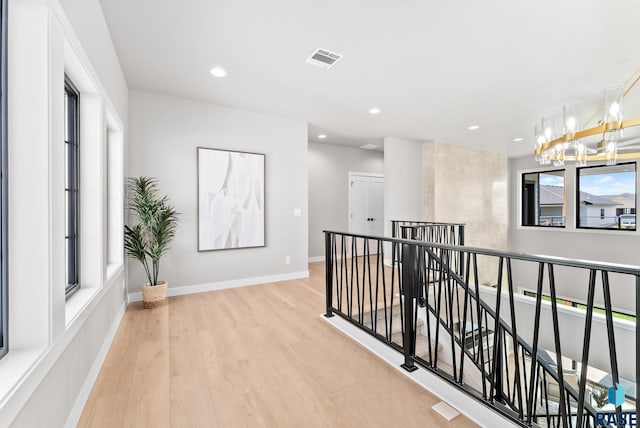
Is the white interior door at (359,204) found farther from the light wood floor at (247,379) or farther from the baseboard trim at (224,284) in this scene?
the light wood floor at (247,379)

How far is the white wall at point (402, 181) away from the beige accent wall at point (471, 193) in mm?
157

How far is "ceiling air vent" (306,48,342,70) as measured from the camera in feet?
8.77

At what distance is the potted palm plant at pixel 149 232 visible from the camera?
10.5 feet

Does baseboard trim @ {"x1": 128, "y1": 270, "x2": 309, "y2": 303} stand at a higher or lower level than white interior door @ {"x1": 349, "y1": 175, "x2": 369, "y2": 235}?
lower

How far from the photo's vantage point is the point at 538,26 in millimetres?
2271

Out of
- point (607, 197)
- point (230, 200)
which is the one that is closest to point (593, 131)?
point (230, 200)

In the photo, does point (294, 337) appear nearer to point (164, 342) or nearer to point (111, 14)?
point (164, 342)

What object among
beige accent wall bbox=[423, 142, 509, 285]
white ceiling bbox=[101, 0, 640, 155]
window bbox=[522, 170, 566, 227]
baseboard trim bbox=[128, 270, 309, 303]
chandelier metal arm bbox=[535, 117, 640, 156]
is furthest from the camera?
window bbox=[522, 170, 566, 227]

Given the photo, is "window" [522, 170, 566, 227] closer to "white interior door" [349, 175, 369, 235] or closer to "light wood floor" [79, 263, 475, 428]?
"white interior door" [349, 175, 369, 235]

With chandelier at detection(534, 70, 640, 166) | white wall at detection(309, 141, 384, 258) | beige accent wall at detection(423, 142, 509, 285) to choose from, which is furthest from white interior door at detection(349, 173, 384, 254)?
chandelier at detection(534, 70, 640, 166)

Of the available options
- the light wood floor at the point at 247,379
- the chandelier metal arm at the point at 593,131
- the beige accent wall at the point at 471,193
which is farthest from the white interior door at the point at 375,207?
the light wood floor at the point at 247,379

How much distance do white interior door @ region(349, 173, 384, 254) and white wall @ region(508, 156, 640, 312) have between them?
3.98 meters

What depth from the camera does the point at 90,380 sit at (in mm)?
1829

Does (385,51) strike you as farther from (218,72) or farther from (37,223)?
(37,223)
